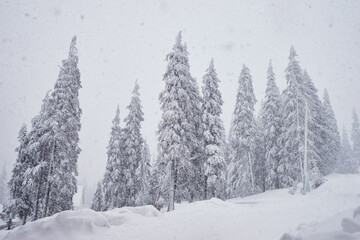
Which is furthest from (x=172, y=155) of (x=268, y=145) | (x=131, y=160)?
(x=268, y=145)

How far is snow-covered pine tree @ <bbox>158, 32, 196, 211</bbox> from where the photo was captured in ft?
68.9

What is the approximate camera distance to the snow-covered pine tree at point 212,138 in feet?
74.2

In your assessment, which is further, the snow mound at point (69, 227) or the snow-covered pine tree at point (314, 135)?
the snow-covered pine tree at point (314, 135)

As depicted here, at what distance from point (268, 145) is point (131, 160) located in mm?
16585

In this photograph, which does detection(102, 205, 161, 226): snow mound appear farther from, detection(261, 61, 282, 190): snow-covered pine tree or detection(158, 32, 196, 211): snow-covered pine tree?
detection(261, 61, 282, 190): snow-covered pine tree

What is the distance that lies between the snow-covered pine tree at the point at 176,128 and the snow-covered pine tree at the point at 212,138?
1.65 meters

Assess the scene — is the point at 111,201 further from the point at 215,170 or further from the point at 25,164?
the point at 215,170

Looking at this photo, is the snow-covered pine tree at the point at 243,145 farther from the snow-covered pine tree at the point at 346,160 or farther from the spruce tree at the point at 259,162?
the snow-covered pine tree at the point at 346,160

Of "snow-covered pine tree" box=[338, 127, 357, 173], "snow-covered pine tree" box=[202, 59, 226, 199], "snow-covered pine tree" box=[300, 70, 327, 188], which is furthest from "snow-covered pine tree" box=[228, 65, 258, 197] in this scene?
"snow-covered pine tree" box=[338, 127, 357, 173]

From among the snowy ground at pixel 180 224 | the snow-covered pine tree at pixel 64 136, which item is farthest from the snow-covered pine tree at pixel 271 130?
the snow-covered pine tree at pixel 64 136

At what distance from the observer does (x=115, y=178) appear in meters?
28.6

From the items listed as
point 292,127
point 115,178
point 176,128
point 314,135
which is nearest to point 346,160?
point 314,135

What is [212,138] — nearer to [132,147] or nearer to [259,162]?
[132,147]

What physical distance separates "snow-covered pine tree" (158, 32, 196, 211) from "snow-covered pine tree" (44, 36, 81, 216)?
8336mm
